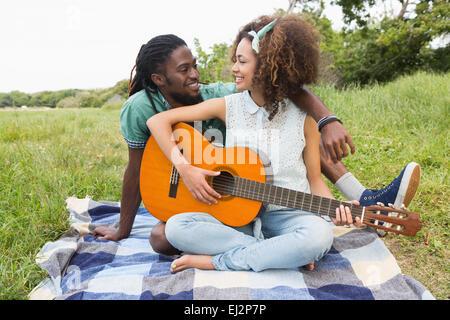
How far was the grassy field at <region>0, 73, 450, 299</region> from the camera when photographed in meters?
2.44

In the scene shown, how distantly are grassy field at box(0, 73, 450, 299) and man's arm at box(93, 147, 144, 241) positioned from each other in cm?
42

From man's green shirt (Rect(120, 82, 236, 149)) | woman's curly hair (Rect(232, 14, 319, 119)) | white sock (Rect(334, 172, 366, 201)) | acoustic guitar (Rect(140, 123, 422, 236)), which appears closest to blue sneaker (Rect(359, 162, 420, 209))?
acoustic guitar (Rect(140, 123, 422, 236))

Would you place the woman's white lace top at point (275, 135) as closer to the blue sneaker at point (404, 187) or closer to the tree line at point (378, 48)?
the blue sneaker at point (404, 187)

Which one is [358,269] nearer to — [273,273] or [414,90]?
[273,273]

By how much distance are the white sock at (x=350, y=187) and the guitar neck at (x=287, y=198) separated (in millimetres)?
674

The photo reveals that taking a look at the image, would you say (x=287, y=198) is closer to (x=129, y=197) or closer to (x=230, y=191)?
(x=230, y=191)

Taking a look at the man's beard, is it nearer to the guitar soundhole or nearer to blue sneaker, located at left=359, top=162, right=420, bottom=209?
the guitar soundhole

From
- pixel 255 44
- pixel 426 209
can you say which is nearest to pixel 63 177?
pixel 255 44

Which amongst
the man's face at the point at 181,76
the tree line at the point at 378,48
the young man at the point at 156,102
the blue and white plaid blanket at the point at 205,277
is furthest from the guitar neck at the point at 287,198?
the tree line at the point at 378,48

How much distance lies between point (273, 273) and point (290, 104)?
3.46 ft

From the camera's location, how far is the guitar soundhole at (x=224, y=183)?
2.23m

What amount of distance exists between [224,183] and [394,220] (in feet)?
3.21

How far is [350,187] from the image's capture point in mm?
2715
